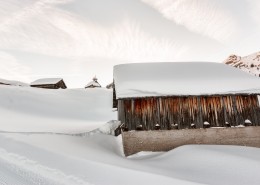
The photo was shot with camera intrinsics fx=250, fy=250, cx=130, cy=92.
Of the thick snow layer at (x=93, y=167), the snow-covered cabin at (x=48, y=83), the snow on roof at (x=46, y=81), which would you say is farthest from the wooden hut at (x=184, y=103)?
the snow on roof at (x=46, y=81)

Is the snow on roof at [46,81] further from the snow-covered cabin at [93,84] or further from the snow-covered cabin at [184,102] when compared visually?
the snow-covered cabin at [184,102]

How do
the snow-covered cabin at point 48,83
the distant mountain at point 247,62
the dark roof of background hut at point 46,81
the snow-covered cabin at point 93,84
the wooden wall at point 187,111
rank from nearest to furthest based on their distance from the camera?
the wooden wall at point 187,111 → the snow-covered cabin at point 48,83 → the dark roof of background hut at point 46,81 → the snow-covered cabin at point 93,84 → the distant mountain at point 247,62

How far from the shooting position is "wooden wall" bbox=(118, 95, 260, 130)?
45.6ft

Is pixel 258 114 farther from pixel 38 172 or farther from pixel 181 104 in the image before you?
pixel 38 172

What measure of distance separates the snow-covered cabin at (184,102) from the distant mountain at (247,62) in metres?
51.0

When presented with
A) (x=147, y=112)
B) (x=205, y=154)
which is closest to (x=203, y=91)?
(x=147, y=112)

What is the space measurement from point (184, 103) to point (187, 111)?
482 millimetres

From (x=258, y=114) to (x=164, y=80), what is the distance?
577 centimetres

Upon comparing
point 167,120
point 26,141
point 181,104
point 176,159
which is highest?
point 181,104

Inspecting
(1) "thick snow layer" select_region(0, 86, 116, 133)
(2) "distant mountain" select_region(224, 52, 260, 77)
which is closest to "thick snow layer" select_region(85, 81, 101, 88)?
(1) "thick snow layer" select_region(0, 86, 116, 133)

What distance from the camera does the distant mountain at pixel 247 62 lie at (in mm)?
63713

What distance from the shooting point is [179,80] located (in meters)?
15.4

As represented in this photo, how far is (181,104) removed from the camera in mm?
14242

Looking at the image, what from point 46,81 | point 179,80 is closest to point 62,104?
point 179,80
